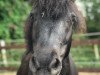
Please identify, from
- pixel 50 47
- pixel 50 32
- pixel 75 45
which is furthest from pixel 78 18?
pixel 75 45

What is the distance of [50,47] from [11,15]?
1068cm

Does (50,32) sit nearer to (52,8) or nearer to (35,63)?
(52,8)

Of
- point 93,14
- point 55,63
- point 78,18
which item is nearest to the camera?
point 55,63

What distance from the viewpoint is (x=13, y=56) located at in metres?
12.8

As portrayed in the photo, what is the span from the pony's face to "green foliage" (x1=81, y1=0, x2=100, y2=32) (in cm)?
1543

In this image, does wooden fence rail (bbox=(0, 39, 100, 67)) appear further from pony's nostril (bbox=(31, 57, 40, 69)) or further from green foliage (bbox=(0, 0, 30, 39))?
pony's nostril (bbox=(31, 57, 40, 69))

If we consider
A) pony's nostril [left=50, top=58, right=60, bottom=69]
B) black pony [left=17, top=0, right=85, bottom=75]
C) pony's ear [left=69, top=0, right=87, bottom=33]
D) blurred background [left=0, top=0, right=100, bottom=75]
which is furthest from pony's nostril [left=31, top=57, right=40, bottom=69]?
blurred background [left=0, top=0, right=100, bottom=75]

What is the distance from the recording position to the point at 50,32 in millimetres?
4020

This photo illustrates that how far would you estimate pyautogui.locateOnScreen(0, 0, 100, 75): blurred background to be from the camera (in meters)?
10.4

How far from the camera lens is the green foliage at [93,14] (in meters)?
19.5

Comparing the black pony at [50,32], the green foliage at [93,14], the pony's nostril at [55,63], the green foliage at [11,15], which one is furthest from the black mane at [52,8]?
the green foliage at [93,14]

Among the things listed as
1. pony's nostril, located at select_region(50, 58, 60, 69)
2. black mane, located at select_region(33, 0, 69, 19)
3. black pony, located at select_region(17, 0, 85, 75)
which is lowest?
pony's nostril, located at select_region(50, 58, 60, 69)

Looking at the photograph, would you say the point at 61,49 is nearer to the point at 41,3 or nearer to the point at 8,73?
the point at 41,3

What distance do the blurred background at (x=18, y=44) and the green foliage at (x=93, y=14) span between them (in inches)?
173
